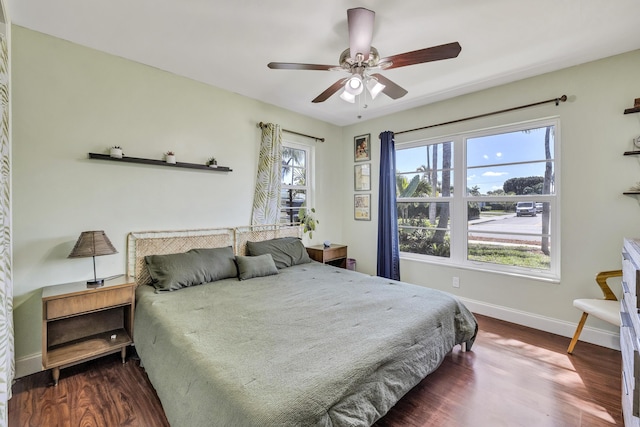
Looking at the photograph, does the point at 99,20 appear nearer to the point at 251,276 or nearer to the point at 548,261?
the point at 251,276

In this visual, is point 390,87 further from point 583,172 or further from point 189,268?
point 189,268

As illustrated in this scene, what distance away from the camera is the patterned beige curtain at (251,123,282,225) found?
3.60 metres

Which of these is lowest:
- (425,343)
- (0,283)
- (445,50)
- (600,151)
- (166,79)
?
(425,343)

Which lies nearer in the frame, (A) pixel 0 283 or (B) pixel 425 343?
(A) pixel 0 283

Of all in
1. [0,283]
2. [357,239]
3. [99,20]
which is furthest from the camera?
[357,239]

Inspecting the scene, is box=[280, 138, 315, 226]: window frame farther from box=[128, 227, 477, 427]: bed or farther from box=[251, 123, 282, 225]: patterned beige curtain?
box=[128, 227, 477, 427]: bed

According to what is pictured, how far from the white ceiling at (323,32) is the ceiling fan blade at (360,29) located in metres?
0.22

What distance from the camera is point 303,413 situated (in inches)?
43.1

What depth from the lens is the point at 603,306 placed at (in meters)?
2.29

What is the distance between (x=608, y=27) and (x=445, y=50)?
1497 mm

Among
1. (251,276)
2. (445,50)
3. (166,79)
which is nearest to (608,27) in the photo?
(445,50)

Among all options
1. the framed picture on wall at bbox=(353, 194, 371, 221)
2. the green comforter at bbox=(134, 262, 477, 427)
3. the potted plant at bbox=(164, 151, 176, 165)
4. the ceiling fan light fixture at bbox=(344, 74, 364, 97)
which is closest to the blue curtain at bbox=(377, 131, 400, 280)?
the framed picture on wall at bbox=(353, 194, 371, 221)

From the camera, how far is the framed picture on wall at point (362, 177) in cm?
442

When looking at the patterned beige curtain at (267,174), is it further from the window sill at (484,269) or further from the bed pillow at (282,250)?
the window sill at (484,269)
